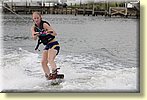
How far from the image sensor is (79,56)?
1.41 meters

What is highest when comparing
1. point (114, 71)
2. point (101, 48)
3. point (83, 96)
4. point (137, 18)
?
point (137, 18)

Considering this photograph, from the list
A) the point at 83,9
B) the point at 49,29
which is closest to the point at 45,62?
the point at 49,29

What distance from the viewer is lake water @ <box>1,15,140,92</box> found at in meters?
1.40

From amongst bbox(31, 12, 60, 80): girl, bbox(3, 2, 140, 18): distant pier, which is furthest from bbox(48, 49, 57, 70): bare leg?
bbox(3, 2, 140, 18): distant pier

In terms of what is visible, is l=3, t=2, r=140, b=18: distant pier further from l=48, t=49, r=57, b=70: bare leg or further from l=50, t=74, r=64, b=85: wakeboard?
l=50, t=74, r=64, b=85: wakeboard

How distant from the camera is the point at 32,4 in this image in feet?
4.61

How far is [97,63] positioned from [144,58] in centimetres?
24

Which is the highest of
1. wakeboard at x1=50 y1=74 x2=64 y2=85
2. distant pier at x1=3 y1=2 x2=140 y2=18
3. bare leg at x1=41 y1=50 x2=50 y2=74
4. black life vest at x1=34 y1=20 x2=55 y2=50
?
distant pier at x1=3 y1=2 x2=140 y2=18

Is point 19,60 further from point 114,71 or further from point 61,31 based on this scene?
point 114,71

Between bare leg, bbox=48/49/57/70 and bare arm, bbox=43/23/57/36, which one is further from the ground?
bare arm, bbox=43/23/57/36

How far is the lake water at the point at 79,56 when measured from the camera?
4.58ft

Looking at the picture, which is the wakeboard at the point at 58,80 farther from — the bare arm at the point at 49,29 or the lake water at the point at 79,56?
the bare arm at the point at 49,29

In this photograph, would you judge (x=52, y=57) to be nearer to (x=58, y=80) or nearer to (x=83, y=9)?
(x=58, y=80)

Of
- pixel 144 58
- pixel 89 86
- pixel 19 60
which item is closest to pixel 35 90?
pixel 19 60
